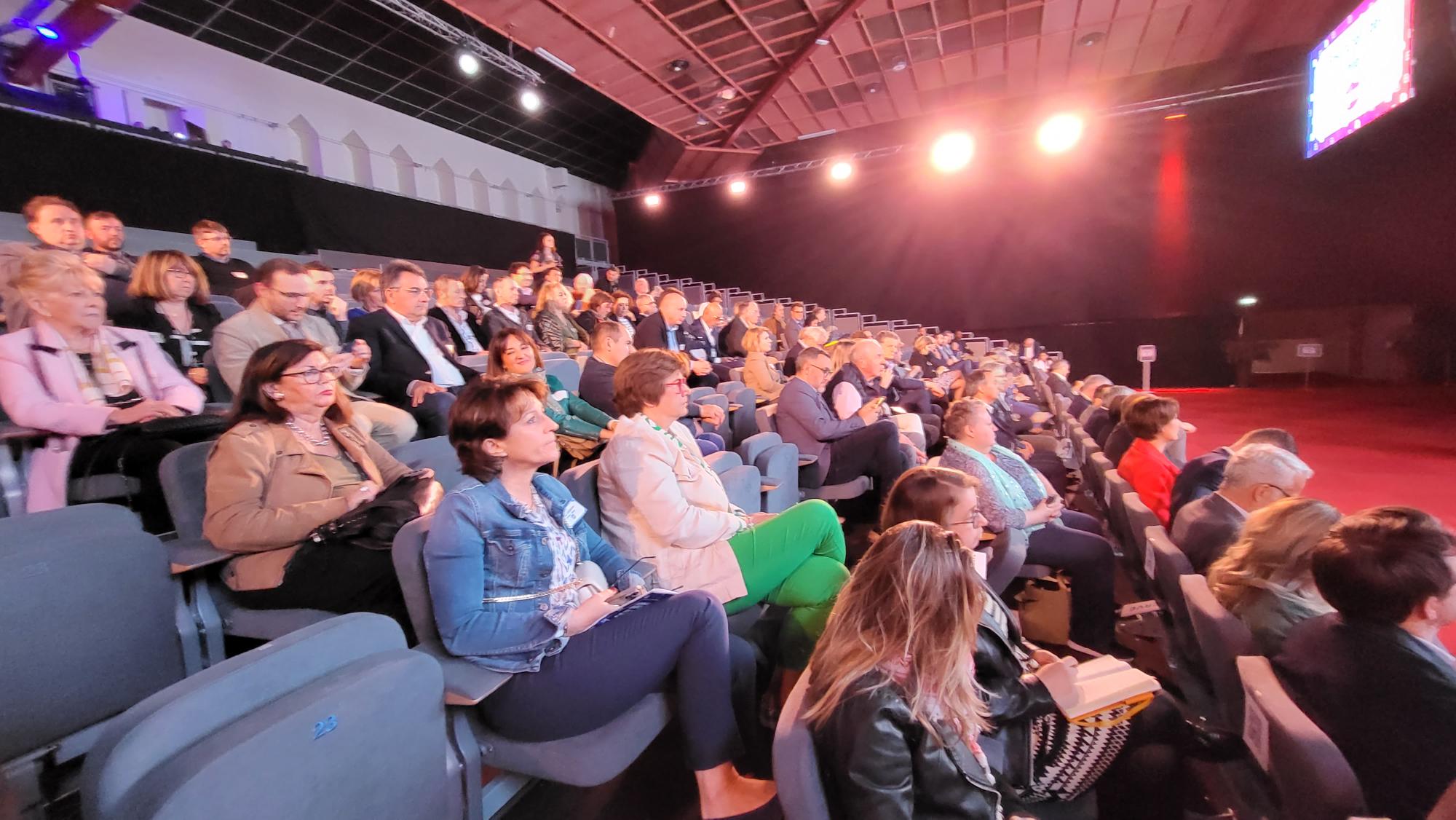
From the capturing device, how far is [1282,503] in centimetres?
148

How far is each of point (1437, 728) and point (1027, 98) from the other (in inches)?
439

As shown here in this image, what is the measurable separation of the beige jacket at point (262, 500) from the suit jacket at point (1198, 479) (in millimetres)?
2569

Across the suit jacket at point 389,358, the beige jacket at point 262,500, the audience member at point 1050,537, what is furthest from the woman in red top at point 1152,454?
the suit jacket at point 389,358

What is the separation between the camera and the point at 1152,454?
8.98 feet

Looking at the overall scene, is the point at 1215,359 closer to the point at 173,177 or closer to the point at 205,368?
the point at 205,368

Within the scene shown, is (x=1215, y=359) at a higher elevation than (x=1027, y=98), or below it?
below

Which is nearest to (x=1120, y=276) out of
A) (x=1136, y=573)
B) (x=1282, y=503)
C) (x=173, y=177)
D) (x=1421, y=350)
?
(x=1421, y=350)

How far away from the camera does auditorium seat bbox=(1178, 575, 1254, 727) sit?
1357 mm

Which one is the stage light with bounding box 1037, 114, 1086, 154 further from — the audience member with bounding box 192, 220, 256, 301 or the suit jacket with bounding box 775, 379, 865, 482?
the audience member with bounding box 192, 220, 256, 301

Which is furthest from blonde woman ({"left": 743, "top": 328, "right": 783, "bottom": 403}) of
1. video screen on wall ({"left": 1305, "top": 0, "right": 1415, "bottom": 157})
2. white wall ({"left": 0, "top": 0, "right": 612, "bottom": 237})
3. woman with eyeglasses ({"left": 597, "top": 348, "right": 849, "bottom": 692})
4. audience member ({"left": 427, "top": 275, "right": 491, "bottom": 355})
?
white wall ({"left": 0, "top": 0, "right": 612, "bottom": 237})

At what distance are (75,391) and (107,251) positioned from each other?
6.70 feet

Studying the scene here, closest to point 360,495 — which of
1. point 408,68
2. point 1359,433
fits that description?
point 1359,433

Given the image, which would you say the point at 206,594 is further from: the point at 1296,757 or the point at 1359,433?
the point at 1359,433

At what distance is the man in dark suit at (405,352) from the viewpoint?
2635 mm
